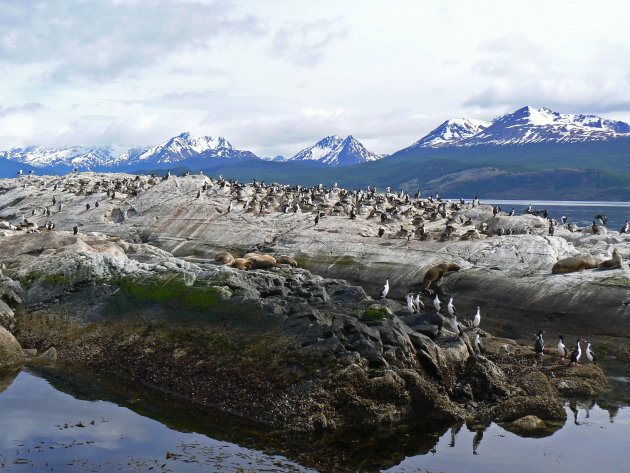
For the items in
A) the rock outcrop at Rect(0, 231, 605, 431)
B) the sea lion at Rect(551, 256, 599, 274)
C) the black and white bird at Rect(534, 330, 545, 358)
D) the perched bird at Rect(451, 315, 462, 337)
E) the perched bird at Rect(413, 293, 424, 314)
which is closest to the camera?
the rock outcrop at Rect(0, 231, 605, 431)

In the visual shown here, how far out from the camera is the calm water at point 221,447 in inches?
500

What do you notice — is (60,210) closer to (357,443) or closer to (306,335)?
(306,335)

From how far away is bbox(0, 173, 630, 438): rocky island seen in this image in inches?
629

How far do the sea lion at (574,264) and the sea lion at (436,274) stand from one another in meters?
4.97

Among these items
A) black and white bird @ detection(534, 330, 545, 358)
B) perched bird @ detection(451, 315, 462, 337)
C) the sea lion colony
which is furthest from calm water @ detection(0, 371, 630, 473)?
the sea lion colony

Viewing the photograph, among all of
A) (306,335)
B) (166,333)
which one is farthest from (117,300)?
(306,335)

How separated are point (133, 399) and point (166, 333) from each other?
315 centimetres

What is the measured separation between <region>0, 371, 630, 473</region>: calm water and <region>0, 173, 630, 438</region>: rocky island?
104 cm

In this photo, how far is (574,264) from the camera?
27.7m

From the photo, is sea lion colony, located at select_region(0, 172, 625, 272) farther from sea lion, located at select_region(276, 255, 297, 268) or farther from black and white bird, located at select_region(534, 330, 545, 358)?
black and white bird, located at select_region(534, 330, 545, 358)

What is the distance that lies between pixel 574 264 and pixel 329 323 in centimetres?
1570

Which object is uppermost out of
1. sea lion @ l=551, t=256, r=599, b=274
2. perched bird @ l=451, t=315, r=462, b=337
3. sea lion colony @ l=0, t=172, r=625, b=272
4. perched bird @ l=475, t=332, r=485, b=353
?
sea lion colony @ l=0, t=172, r=625, b=272

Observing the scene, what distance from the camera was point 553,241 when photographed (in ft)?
106

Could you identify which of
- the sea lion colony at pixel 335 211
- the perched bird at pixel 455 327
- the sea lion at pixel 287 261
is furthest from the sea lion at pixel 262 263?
the perched bird at pixel 455 327
